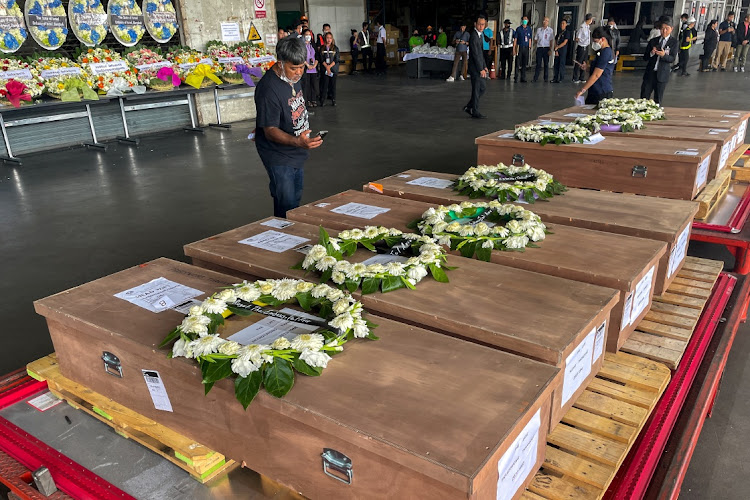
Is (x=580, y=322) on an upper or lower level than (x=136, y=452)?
upper

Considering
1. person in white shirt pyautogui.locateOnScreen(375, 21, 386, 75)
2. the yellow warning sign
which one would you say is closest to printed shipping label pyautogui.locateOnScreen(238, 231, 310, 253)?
the yellow warning sign

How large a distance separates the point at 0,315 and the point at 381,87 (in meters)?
15.4

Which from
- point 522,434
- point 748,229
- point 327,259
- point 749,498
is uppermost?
point 327,259

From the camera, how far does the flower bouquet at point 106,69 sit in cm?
1032

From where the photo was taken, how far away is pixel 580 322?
2068 millimetres

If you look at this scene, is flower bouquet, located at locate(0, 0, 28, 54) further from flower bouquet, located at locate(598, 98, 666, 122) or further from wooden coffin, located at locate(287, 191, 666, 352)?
wooden coffin, located at locate(287, 191, 666, 352)

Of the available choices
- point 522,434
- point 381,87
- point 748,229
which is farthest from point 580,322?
point 381,87

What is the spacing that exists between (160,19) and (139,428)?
11.2 m

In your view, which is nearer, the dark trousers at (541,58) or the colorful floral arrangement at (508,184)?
the colorful floral arrangement at (508,184)

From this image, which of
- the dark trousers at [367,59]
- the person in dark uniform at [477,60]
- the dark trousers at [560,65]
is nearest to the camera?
the person in dark uniform at [477,60]

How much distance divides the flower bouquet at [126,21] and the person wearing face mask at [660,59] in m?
9.19

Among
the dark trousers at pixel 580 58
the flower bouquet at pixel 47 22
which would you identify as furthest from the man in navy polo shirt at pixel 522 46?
the flower bouquet at pixel 47 22

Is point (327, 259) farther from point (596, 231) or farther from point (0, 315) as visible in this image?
point (0, 315)

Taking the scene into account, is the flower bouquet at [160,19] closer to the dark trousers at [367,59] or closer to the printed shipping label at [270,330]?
the printed shipping label at [270,330]
